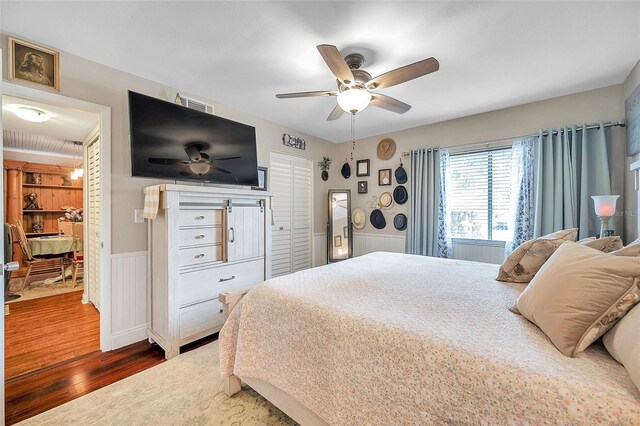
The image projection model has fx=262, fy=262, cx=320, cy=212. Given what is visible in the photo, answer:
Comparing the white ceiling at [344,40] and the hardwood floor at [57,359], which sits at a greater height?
the white ceiling at [344,40]

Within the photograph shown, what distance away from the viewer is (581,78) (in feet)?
8.16

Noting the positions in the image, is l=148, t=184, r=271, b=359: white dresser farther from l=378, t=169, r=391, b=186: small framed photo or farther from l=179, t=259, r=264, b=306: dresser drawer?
l=378, t=169, r=391, b=186: small framed photo

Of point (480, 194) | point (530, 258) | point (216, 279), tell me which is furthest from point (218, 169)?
point (480, 194)

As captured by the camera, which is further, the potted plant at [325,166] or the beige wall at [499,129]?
the potted plant at [325,166]

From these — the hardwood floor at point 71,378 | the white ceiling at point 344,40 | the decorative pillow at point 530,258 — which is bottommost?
the hardwood floor at point 71,378

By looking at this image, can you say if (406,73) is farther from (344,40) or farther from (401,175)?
(401,175)

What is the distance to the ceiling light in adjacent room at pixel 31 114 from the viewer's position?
2.80 metres

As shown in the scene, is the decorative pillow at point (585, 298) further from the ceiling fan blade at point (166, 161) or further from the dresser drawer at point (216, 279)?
the ceiling fan blade at point (166, 161)

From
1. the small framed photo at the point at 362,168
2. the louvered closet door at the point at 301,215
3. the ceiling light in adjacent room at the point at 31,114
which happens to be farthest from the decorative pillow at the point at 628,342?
the ceiling light in adjacent room at the point at 31,114

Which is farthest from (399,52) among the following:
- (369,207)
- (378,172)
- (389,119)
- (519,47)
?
(369,207)

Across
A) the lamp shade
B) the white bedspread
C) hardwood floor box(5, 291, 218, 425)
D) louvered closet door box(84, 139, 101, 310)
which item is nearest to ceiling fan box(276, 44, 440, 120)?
the white bedspread

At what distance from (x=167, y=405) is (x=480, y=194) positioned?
3913 mm

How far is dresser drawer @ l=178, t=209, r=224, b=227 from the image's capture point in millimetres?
2256

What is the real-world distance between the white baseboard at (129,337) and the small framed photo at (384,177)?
3608 millimetres
